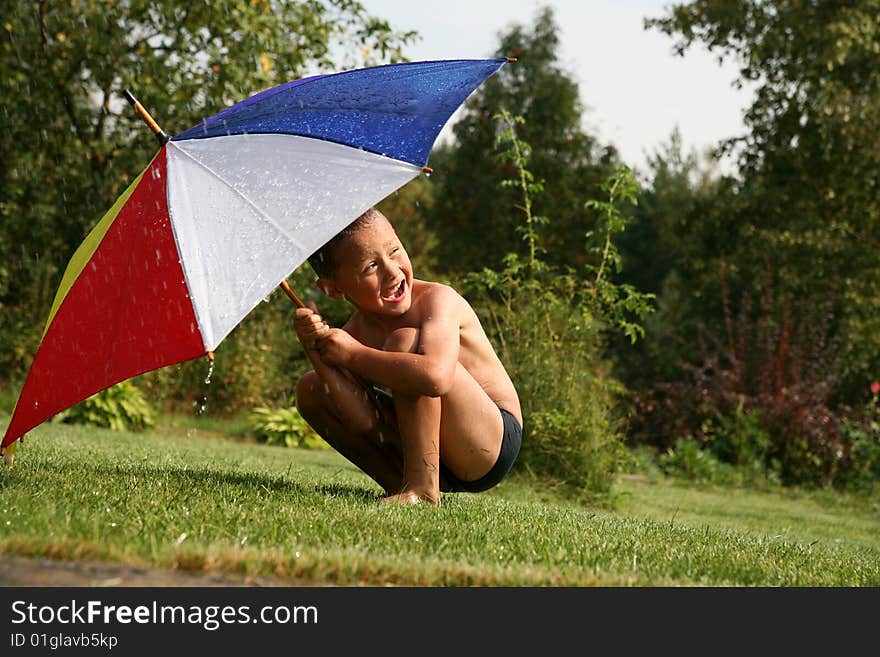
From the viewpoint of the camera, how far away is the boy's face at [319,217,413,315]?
3.55 meters

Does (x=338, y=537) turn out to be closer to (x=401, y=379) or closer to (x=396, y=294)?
(x=401, y=379)

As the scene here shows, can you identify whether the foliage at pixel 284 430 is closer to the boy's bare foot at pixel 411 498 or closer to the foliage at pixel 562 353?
the foliage at pixel 562 353

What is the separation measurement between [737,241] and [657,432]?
17.0ft

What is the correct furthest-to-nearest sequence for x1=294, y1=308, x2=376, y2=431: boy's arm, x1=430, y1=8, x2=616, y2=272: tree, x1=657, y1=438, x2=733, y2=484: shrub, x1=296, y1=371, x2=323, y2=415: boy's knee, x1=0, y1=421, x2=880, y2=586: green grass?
x1=430, y1=8, x2=616, y2=272: tree
x1=657, y1=438, x2=733, y2=484: shrub
x1=296, y1=371, x2=323, y2=415: boy's knee
x1=294, y1=308, x2=376, y2=431: boy's arm
x1=0, y1=421, x2=880, y2=586: green grass

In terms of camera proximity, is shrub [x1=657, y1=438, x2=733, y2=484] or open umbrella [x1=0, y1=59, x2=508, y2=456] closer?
open umbrella [x1=0, y1=59, x2=508, y2=456]

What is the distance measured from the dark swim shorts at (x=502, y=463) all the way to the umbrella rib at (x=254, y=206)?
1247 millimetres

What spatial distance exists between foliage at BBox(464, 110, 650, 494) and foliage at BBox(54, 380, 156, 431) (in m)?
3.83

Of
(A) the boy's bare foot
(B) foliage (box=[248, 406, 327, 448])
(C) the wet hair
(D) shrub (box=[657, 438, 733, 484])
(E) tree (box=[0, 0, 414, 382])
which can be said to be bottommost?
(D) shrub (box=[657, 438, 733, 484])

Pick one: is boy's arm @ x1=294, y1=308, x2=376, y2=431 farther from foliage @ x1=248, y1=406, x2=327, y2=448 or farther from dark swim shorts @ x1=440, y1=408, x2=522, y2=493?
foliage @ x1=248, y1=406, x2=327, y2=448

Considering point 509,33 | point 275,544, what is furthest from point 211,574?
point 509,33

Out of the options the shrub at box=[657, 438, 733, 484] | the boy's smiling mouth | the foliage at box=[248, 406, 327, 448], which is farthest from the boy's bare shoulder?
the shrub at box=[657, 438, 733, 484]

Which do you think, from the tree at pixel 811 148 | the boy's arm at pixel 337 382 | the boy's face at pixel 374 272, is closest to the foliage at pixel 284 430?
the boy's arm at pixel 337 382

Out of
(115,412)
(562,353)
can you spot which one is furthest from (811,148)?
(115,412)

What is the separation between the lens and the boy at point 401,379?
139 inches
